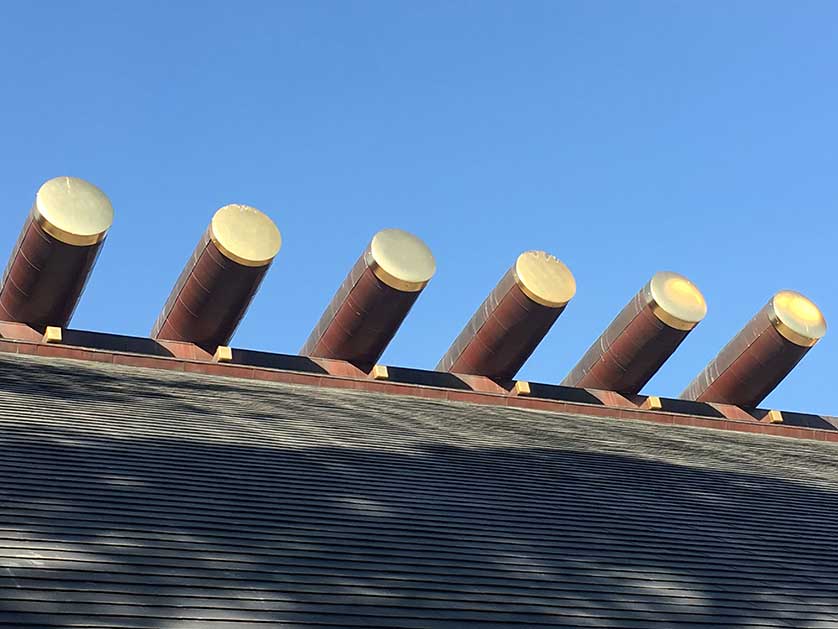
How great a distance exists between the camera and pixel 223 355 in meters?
16.4

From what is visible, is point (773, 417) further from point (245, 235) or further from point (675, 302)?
point (245, 235)

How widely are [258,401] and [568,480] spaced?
3.97 m

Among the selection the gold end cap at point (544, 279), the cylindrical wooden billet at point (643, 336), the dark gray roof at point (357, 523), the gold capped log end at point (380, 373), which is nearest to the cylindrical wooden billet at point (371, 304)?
the gold capped log end at point (380, 373)

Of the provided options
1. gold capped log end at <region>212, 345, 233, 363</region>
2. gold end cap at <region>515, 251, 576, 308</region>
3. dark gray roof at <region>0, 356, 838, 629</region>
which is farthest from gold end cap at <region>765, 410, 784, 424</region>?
gold capped log end at <region>212, 345, 233, 363</region>

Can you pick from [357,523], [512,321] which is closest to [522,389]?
[512,321]

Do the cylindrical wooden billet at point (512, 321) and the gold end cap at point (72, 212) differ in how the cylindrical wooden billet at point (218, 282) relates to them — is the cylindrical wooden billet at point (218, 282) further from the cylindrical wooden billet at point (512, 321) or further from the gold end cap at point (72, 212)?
the cylindrical wooden billet at point (512, 321)

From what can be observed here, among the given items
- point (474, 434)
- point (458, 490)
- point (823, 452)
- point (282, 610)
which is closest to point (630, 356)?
point (823, 452)

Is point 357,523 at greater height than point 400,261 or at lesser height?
greater

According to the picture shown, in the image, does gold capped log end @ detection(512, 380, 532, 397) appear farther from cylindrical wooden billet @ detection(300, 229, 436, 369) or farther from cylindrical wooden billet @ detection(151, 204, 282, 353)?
cylindrical wooden billet @ detection(151, 204, 282, 353)

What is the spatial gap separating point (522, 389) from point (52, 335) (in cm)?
677

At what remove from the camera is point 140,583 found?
6168 mm

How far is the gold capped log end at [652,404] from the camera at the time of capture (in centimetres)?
1877

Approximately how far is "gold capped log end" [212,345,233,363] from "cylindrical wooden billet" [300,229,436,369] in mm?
1653

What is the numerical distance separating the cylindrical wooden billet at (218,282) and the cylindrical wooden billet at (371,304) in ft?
4.38
